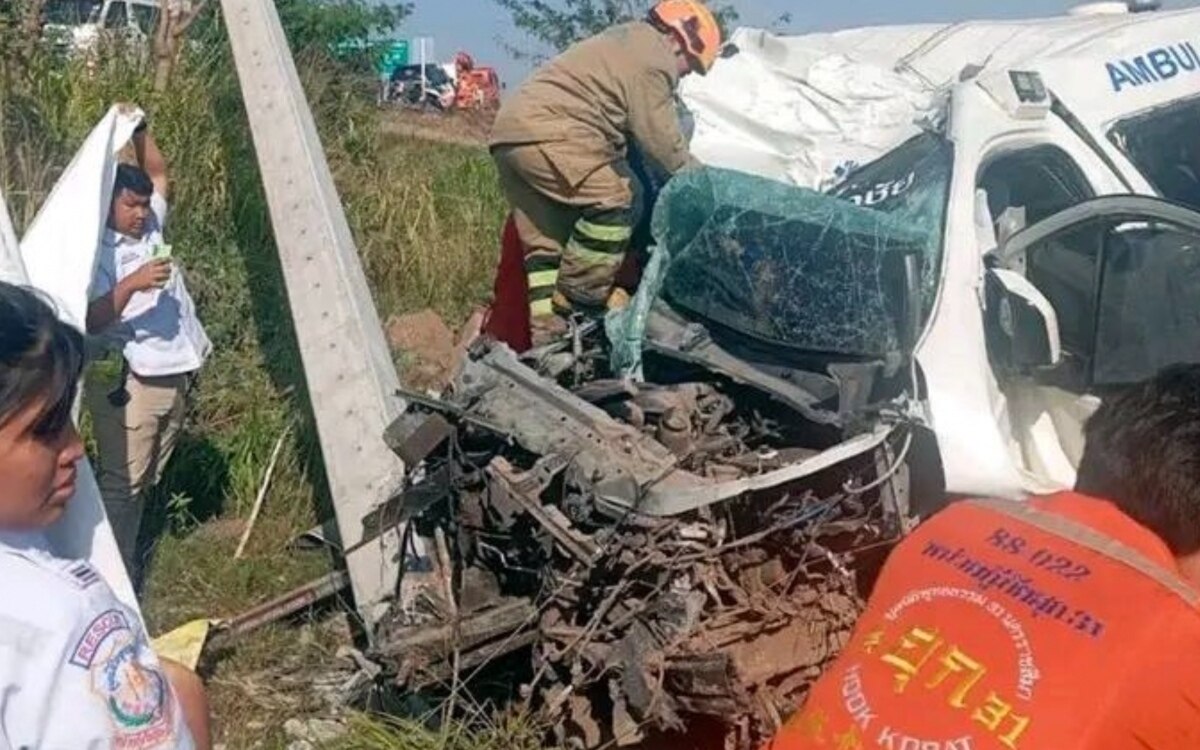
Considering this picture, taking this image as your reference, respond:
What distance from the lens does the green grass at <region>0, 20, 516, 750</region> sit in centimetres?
534

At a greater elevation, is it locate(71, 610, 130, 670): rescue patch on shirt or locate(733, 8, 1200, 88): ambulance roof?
locate(71, 610, 130, 670): rescue patch on shirt

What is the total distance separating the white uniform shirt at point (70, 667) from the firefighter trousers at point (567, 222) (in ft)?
14.4

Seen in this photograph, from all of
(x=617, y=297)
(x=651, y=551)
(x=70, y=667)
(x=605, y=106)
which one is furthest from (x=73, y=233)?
(x=605, y=106)

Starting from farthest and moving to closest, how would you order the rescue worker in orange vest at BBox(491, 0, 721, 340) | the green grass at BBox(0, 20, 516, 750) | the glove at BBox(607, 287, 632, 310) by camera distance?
the rescue worker in orange vest at BBox(491, 0, 721, 340) → the glove at BBox(607, 287, 632, 310) → the green grass at BBox(0, 20, 516, 750)

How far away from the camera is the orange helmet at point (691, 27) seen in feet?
20.6

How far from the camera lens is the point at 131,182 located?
5.65 m

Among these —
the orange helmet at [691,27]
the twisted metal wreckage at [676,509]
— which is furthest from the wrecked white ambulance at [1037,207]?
the orange helmet at [691,27]

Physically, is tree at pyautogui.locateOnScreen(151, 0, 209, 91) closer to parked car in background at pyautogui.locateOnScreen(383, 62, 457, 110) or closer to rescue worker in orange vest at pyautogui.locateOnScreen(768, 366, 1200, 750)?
rescue worker in orange vest at pyautogui.locateOnScreen(768, 366, 1200, 750)

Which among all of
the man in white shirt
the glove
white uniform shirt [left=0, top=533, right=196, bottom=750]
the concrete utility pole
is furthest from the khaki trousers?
white uniform shirt [left=0, top=533, right=196, bottom=750]

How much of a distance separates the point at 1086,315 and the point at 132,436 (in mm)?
3318

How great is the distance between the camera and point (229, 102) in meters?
9.39

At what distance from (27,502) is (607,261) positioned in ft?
14.5

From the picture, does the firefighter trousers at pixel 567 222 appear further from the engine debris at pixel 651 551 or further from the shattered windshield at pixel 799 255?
the engine debris at pixel 651 551

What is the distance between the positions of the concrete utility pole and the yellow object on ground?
20.2 inches
